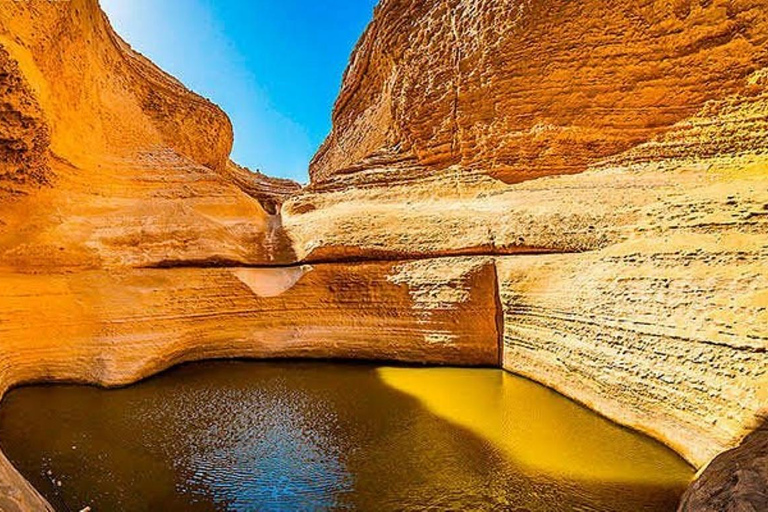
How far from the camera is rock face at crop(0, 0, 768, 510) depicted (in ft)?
11.6

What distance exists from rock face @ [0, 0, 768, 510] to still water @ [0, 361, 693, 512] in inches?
20.3

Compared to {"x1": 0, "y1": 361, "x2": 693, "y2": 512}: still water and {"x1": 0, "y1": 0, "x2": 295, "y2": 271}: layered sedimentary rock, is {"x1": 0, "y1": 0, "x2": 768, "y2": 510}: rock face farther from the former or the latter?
{"x1": 0, "y1": 361, "x2": 693, "y2": 512}: still water

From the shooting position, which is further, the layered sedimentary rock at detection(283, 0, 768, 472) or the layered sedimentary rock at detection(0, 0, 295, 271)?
the layered sedimentary rock at detection(0, 0, 295, 271)

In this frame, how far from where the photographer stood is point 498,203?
5.43m

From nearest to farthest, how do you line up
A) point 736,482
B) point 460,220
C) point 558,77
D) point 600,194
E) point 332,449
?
1. point 736,482
2. point 332,449
3. point 600,194
4. point 460,220
5. point 558,77

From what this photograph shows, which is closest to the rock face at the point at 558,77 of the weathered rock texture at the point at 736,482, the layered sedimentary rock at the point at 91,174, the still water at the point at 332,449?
the layered sedimentary rock at the point at 91,174

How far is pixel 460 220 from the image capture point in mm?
5328

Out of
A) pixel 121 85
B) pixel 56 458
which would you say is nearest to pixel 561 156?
pixel 56 458

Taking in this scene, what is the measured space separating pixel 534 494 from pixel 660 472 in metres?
0.91

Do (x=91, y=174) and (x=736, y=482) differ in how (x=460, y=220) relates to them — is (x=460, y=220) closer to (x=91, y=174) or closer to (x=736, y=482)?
(x=736, y=482)

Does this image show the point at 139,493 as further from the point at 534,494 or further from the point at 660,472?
the point at 660,472

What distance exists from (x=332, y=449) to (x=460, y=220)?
133 inches

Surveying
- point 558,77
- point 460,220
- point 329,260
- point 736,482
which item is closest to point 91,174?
point 329,260

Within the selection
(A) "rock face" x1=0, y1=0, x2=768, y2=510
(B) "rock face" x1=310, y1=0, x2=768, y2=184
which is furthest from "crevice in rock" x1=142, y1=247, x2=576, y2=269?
(B) "rock face" x1=310, y1=0, x2=768, y2=184
